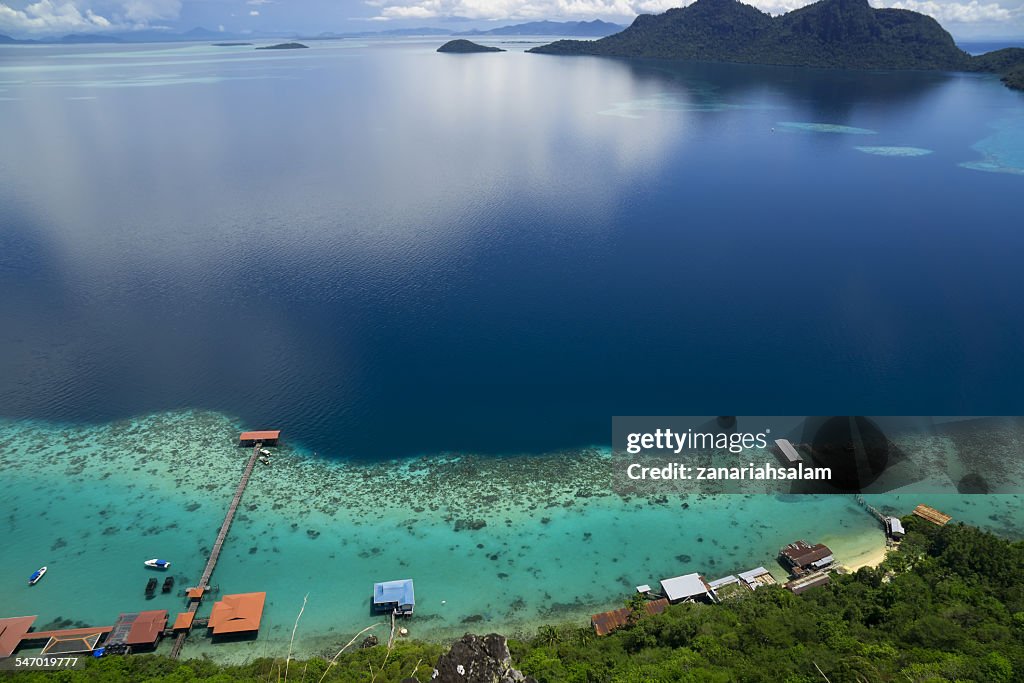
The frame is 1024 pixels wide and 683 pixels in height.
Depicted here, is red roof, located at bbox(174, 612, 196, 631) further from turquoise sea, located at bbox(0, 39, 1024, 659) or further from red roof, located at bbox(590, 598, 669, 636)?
red roof, located at bbox(590, 598, 669, 636)

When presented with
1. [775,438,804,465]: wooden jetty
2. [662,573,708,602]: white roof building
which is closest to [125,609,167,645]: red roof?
[662,573,708,602]: white roof building

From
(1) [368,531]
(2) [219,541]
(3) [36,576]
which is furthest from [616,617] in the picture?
(3) [36,576]

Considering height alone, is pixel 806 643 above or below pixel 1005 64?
below

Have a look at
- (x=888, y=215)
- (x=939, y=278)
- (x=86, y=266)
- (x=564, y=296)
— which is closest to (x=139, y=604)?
(x=564, y=296)

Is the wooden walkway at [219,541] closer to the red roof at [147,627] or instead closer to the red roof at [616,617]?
the red roof at [147,627]

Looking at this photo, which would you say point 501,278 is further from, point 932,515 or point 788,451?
point 932,515
